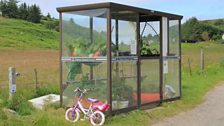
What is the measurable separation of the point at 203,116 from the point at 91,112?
3.25 metres

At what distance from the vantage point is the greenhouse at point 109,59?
983 cm

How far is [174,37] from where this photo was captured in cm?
1312

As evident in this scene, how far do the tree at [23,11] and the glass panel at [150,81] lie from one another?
117203mm

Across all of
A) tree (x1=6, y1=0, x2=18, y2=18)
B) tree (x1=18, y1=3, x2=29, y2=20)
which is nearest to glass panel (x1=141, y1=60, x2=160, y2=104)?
tree (x1=6, y1=0, x2=18, y2=18)

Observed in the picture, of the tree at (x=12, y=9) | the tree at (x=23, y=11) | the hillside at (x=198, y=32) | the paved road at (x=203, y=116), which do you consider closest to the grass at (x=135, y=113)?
the paved road at (x=203, y=116)

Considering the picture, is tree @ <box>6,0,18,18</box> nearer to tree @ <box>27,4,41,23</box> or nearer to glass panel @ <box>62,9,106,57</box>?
tree @ <box>27,4,41,23</box>

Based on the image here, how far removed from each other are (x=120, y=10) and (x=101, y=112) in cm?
251

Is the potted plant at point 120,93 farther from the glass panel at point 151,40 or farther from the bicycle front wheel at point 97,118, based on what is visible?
the glass panel at point 151,40

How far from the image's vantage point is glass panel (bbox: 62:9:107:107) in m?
9.91

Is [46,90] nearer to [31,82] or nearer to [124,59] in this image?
[31,82]

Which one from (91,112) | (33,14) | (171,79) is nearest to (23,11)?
(33,14)

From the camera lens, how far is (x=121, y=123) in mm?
9383

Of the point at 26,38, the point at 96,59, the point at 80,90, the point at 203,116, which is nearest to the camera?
the point at 96,59

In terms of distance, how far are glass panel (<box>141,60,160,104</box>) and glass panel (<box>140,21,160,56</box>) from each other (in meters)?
0.46
